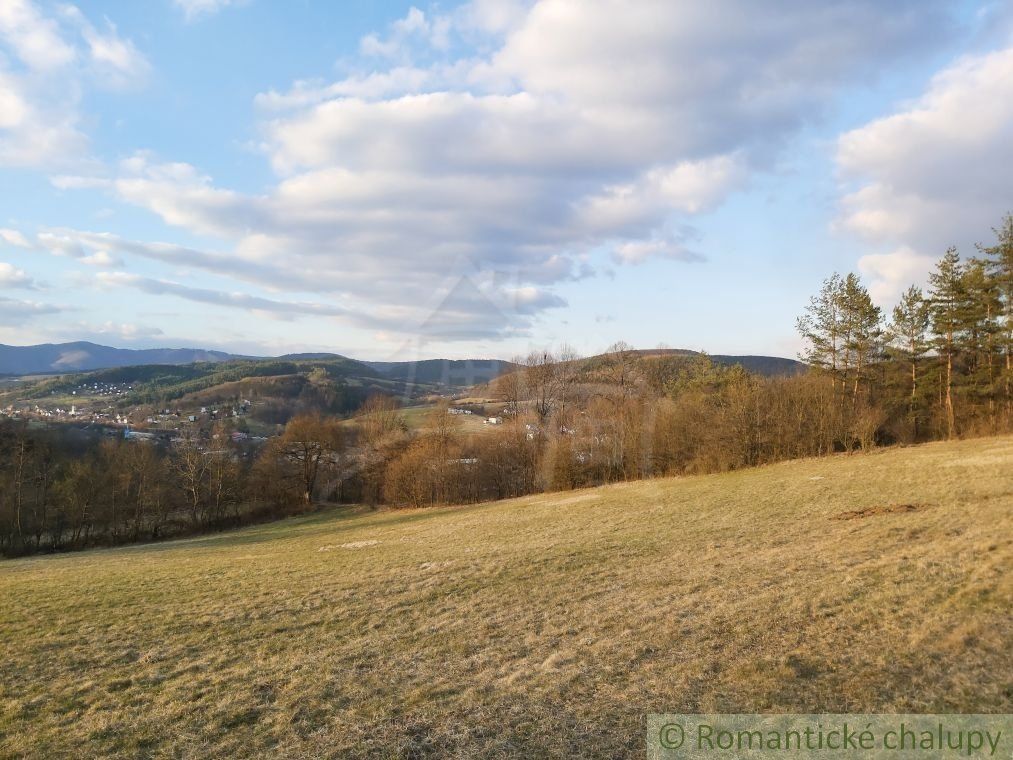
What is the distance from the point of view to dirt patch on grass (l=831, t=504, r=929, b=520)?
16875mm

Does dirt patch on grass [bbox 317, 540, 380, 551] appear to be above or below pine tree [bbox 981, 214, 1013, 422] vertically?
below

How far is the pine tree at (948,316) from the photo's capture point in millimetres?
39281

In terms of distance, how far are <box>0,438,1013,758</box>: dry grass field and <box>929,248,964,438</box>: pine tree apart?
27.2m

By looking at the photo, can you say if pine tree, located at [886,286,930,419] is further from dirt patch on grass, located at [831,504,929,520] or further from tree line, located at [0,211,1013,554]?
dirt patch on grass, located at [831,504,929,520]

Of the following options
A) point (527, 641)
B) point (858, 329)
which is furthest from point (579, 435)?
point (527, 641)

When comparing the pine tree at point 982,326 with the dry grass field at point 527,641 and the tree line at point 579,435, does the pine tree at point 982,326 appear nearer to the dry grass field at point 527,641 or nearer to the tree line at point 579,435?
the tree line at point 579,435

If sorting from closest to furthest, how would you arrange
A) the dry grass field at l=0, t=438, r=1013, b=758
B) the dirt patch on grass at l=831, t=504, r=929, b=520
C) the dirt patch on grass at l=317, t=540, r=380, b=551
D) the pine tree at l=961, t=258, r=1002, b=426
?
the dry grass field at l=0, t=438, r=1013, b=758, the dirt patch on grass at l=831, t=504, r=929, b=520, the dirt patch on grass at l=317, t=540, r=380, b=551, the pine tree at l=961, t=258, r=1002, b=426

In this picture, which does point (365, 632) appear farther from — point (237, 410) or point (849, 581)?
point (237, 410)

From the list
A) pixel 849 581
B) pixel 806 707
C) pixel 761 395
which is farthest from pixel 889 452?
pixel 806 707

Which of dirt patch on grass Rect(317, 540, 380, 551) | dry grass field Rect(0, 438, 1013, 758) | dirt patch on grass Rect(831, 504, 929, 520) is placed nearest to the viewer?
dry grass field Rect(0, 438, 1013, 758)

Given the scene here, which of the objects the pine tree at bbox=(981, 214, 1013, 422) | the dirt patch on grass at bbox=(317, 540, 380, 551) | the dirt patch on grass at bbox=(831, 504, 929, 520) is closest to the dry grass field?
the dirt patch on grass at bbox=(831, 504, 929, 520)

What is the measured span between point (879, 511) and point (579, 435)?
31078 millimetres

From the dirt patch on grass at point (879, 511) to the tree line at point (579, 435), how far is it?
2605 cm

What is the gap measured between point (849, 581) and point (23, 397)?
661 ft
